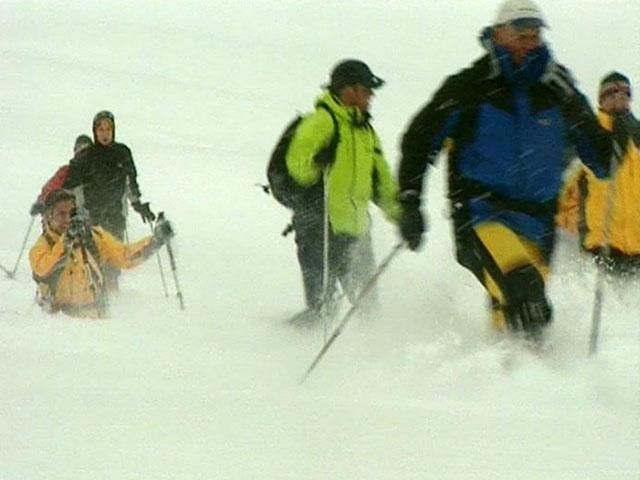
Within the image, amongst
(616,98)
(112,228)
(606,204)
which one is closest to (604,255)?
(606,204)

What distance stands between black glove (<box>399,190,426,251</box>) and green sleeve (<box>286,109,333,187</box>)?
1.56 feet

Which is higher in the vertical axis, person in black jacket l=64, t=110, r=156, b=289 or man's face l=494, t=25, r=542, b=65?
man's face l=494, t=25, r=542, b=65

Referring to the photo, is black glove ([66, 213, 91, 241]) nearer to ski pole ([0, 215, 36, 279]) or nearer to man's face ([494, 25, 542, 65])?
ski pole ([0, 215, 36, 279])

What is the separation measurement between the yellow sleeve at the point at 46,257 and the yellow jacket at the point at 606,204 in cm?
132

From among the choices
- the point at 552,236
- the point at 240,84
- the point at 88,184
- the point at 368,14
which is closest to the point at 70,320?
the point at 88,184

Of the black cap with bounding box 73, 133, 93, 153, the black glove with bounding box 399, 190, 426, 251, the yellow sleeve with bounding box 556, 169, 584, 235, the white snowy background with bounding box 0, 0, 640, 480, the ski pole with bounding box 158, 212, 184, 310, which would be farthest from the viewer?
the black cap with bounding box 73, 133, 93, 153

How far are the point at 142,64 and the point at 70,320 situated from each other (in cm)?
365

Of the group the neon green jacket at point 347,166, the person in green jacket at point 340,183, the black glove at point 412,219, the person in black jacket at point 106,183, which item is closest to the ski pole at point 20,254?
the person in black jacket at point 106,183

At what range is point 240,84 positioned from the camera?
261 inches

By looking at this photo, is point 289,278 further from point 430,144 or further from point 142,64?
point 142,64

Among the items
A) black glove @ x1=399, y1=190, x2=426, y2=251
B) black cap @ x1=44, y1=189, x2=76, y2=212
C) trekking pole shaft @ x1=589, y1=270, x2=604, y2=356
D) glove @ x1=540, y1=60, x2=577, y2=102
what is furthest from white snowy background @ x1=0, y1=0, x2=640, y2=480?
glove @ x1=540, y1=60, x2=577, y2=102

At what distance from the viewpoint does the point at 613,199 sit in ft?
10.0

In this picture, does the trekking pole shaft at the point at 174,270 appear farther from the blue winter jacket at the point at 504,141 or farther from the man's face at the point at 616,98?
the man's face at the point at 616,98

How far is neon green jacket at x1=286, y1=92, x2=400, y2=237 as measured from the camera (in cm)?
300
